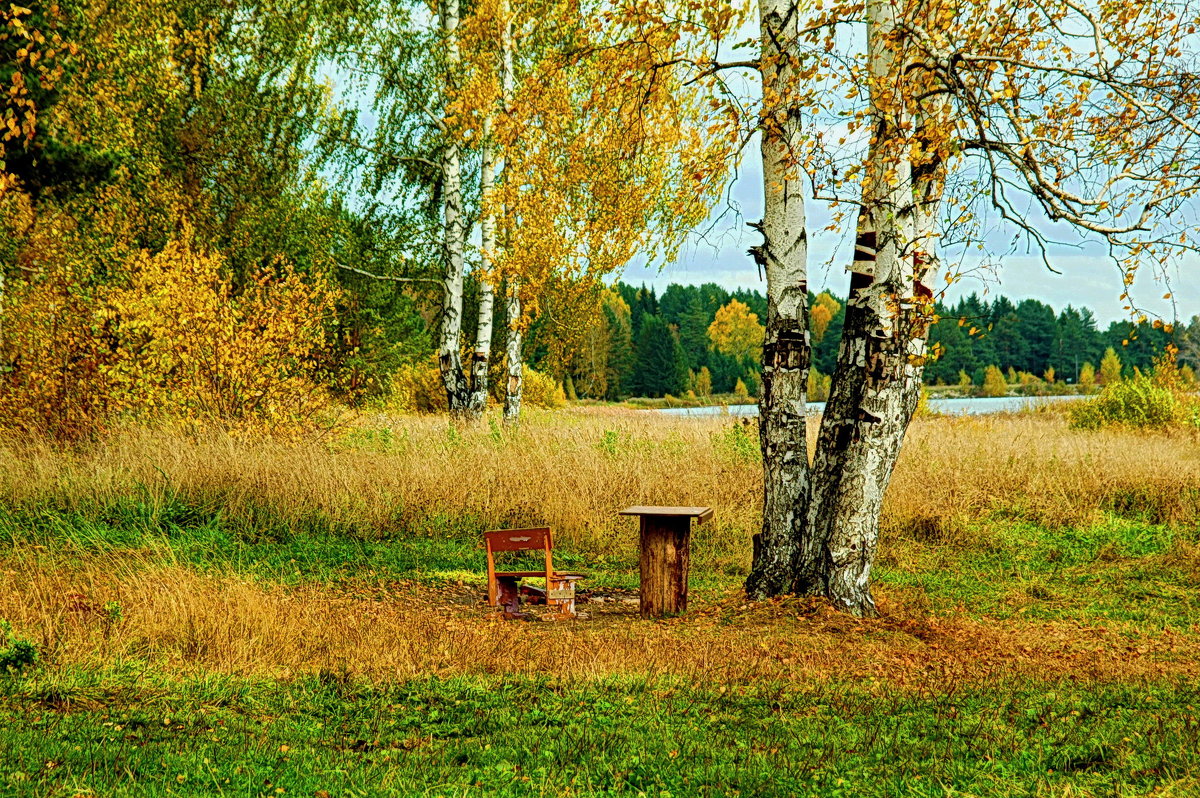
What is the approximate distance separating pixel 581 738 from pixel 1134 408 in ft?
72.5

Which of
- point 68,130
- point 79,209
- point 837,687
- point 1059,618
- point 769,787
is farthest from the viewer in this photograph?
point 79,209

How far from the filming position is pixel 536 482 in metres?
12.3

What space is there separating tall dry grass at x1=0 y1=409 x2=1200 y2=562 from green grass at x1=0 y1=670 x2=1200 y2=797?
5879 millimetres

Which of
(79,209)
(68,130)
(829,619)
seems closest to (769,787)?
(829,619)

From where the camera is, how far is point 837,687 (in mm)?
5594

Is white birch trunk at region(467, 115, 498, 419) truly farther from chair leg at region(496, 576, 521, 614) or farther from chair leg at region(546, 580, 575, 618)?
chair leg at region(546, 580, 575, 618)

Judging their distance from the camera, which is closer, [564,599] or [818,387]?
[564,599]

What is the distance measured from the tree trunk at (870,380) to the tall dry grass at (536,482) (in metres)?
3.27

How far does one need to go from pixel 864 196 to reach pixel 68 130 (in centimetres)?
1294

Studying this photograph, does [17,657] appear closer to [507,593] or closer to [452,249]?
[507,593]

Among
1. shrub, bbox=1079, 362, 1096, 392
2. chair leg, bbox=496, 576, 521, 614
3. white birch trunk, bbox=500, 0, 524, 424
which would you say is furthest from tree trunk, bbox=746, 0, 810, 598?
shrub, bbox=1079, 362, 1096, 392

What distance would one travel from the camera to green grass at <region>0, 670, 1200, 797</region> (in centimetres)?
381

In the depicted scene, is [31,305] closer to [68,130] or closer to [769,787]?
[68,130]

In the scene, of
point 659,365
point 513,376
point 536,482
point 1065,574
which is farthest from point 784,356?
point 659,365
